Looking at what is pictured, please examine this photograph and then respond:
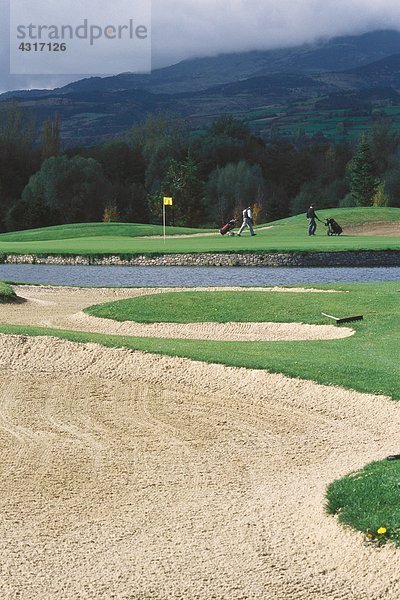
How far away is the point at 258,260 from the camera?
4172 centimetres

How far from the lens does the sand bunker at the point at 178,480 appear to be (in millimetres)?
7117

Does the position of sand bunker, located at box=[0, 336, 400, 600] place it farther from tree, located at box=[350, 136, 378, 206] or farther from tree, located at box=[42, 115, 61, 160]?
tree, located at box=[42, 115, 61, 160]

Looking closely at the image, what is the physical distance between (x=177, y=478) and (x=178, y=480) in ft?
0.23

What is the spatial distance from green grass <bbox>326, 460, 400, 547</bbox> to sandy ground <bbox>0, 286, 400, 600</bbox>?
5.2 inches

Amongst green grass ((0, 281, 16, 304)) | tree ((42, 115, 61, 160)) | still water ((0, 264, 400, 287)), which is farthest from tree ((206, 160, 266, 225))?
green grass ((0, 281, 16, 304))

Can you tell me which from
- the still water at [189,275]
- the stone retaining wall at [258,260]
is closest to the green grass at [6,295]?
the still water at [189,275]

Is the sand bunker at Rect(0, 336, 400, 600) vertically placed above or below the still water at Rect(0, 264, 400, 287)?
above

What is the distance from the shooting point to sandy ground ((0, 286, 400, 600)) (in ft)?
23.4

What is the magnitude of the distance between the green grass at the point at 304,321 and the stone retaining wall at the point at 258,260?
13.9m

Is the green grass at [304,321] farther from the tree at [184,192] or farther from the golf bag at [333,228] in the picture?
the tree at [184,192]

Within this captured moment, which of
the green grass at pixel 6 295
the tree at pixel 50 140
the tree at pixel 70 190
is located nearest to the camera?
the green grass at pixel 6 295

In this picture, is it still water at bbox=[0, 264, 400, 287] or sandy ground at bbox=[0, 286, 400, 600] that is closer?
sandy ground at bbox=[0, 286, 400, 600]

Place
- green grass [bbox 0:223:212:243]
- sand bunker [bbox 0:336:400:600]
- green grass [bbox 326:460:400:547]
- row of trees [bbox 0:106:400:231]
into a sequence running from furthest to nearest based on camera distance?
1. row of trees [bbox 0:106:400:231]
2. green grass [bbox 0:223:212:243]
3. green grass [bbox 326:460:400:547]
4. sand bunker [bbox 0:336:400:600]

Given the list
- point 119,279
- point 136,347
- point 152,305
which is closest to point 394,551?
point 136,347
